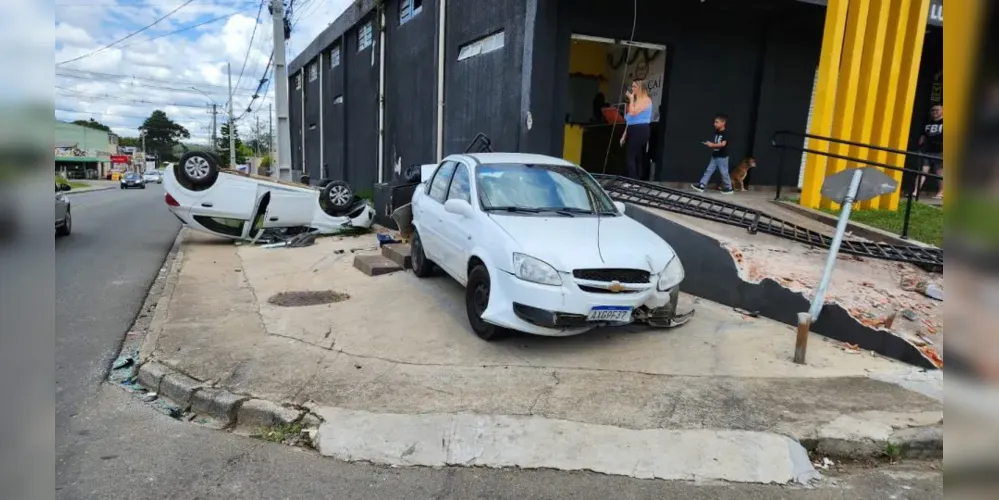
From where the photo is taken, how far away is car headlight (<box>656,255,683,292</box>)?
5.25 metres

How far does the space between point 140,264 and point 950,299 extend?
37.0ft

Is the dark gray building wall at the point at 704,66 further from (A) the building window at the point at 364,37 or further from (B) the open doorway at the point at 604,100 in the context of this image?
(A) the building window at the point at 364,37

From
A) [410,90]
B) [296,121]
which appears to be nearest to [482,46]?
[410,90]

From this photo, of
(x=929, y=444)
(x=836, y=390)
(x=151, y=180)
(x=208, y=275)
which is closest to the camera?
(x=929, y=444)

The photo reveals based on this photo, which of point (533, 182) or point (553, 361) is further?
point (533, 182)

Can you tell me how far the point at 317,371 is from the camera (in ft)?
15.8

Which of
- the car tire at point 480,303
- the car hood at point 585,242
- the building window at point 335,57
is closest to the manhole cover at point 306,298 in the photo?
the car tire at point 480,303

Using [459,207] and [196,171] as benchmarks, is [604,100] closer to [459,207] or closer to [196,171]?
[459,207]

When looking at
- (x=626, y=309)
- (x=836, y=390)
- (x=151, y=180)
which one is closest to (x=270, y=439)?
(x=626, y=309)

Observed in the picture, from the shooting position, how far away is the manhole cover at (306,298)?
23.3 ft

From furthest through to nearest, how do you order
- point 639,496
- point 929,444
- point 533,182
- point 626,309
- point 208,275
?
1. point 208,275
2. point 533,182
3. point 626,309
4. point 929,444
5. point 639,496

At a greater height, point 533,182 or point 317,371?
point 533,182

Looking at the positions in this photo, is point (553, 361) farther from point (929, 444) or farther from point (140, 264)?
point (140, 264)

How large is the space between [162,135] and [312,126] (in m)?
82.9
